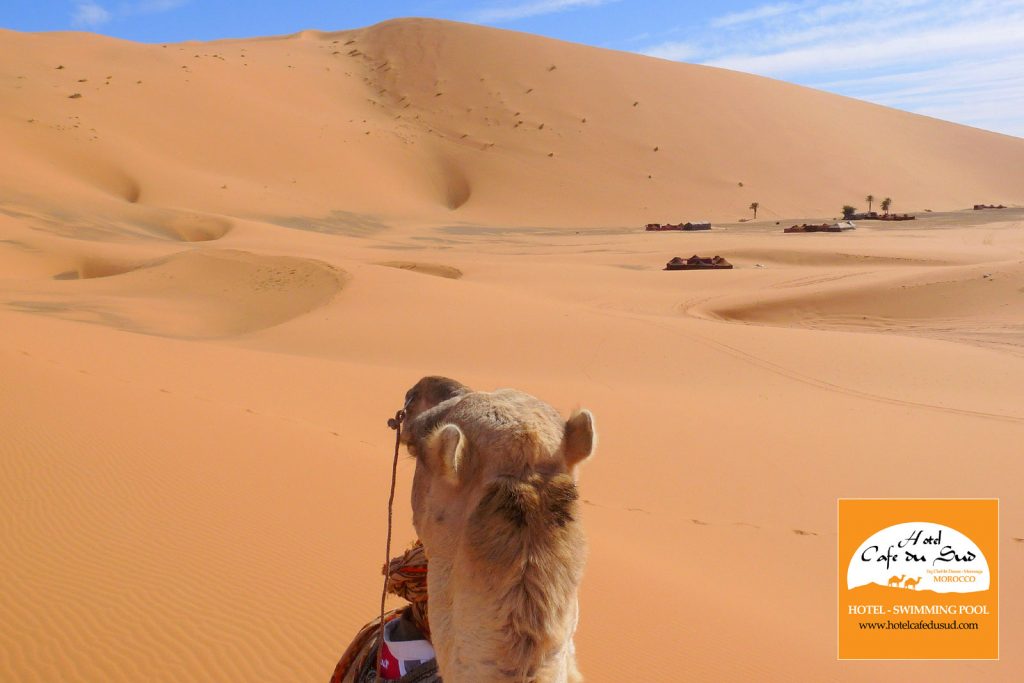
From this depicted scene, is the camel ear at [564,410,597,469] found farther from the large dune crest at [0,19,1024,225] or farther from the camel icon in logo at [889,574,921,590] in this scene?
the large dune crest at [0,19,1024,225]

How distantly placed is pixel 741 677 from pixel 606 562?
1.49m

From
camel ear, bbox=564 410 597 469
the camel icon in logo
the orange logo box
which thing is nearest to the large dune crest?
the orange logo box

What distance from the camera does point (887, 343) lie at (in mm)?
16391

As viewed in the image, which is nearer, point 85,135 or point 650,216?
point 85,135

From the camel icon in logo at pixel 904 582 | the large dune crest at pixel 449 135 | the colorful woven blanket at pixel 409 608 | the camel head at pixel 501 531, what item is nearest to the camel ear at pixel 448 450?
the camel head at pixel 501 531

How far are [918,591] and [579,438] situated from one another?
219 inches

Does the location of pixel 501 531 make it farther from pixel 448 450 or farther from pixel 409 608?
pixel 409 608

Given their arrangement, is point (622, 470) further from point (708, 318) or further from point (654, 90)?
point (654, 90)

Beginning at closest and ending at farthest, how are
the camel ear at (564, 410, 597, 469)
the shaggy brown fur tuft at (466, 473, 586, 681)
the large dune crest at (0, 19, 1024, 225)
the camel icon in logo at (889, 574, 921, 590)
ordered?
the shaggy brown fur tuft at (466, 473, 586, 681), the camel ear at (564, 410, 597, 469), the camel icon in logo at (889, 574, 921, 590), the large dune crest at (0, 19, 1024, 225)

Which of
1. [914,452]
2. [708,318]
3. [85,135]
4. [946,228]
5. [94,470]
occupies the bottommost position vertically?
[94,470]

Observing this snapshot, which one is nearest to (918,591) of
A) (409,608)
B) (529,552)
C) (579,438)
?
(409,608)

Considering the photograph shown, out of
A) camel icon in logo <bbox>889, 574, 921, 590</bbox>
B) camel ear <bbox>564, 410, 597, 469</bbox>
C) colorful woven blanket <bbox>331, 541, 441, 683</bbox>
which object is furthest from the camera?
camel icon in logo <bbox>889, 574, 921, 590</bbox>

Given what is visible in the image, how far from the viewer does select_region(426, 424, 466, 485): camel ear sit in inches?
54.7

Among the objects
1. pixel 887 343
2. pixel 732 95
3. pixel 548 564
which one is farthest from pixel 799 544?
pixel 732 95
